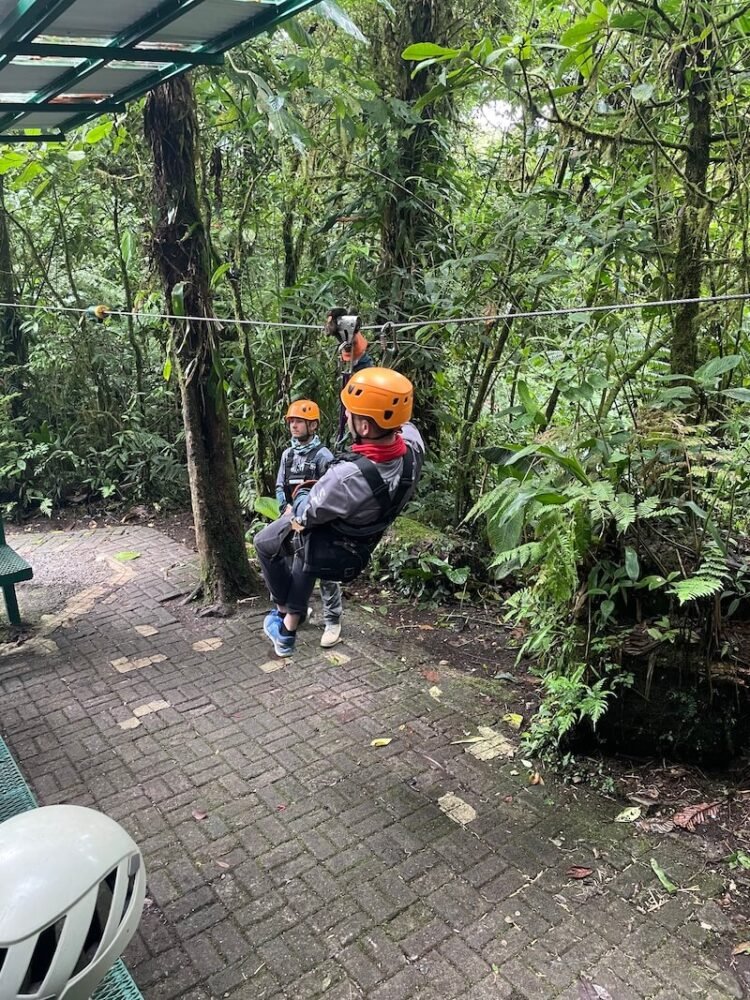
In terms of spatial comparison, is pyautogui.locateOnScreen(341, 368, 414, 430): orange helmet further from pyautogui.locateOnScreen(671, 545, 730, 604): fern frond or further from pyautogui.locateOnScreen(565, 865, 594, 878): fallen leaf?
pyautogui.locateOnScreen(565, 865, 594, 878): fallen leaf

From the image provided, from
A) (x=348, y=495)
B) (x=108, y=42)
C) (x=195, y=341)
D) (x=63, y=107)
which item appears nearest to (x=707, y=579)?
(x=348, y=495)

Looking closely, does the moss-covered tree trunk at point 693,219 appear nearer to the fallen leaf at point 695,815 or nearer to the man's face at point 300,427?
the fallen leaf at point 695,815

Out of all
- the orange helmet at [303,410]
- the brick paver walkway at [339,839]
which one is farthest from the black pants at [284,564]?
→ the orange helmet at [303,410]

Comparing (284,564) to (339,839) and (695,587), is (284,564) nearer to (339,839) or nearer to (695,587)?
(339,839)

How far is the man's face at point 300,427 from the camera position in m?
5.04

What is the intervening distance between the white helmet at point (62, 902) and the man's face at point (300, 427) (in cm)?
333

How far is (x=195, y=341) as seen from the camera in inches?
212

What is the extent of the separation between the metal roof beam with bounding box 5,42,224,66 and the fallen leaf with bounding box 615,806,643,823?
4.12 metres

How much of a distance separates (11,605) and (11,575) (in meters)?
0.50

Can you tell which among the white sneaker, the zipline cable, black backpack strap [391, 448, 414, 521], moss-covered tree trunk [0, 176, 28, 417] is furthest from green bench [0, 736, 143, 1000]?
moss-covered tree trunk [0, 176, 28, 417]

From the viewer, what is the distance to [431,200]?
6.27 metres

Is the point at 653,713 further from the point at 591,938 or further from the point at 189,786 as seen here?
the point at 189,786

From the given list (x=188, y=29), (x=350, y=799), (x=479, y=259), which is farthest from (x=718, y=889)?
(x=188, y=29)

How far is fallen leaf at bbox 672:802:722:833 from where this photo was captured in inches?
133
